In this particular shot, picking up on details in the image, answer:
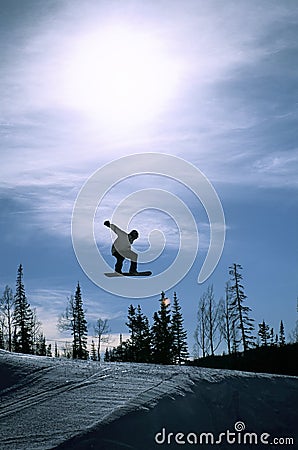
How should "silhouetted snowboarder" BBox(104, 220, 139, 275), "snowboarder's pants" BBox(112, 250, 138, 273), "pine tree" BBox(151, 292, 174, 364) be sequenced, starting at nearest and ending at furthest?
"silhouetted snowboarder" BBox(104, 220, 139, 275) → "snowboarder's pants" BBox(112, 250, 138, 273) → "pine tree" BBox(151, 292, 174, 364)

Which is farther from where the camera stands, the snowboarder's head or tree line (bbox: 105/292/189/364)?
tree line (bbox: 105/292/189/364)

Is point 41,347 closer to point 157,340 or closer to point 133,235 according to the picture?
point 157,340

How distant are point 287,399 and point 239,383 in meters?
0.90

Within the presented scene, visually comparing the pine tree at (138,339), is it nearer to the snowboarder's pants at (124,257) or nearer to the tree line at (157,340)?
the tree line at (157,340)

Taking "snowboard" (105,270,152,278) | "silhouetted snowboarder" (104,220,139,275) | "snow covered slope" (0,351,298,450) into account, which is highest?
"silhouetted snowboarder" (104,220,139,275)

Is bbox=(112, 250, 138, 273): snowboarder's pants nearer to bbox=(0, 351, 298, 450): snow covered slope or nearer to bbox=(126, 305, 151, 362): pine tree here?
bbox=(0, 351, 298, 450): snow covered slope

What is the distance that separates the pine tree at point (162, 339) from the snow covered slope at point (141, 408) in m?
44.2

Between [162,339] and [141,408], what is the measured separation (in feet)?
160

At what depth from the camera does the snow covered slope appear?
8.40 m

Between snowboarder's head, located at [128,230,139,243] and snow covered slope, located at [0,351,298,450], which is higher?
snowboarder's head, located at [128,230,139,243]

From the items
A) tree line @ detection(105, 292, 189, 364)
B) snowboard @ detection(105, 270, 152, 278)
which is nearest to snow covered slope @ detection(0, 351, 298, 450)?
snowboard @ detection(105, 270, 152, 278)

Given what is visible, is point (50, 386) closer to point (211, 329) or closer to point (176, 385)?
point (176, 385)

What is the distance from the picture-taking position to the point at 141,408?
8.94 m

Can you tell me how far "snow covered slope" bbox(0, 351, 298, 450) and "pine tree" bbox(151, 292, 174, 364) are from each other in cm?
4418
